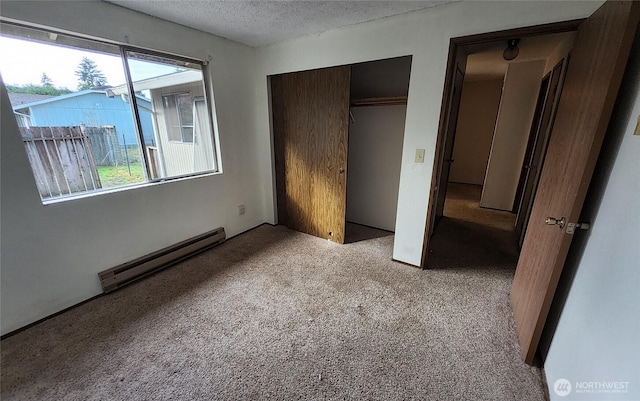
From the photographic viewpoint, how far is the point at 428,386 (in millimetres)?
1355

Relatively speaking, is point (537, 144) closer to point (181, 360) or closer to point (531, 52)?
point (531, 52)

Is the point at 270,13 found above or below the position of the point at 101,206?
above

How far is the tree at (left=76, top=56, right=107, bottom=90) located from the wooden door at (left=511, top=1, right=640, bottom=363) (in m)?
3.22

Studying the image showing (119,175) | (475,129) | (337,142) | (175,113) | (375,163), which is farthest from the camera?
(475,129)

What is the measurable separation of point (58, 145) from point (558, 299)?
3.55 m

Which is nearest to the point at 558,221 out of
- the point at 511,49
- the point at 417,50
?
the point at 417,50

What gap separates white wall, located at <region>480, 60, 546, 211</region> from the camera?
3.67 metres

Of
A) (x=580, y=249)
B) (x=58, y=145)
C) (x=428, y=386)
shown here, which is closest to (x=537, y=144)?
(x=580, y=249)

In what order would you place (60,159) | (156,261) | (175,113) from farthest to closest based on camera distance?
(175,113) → (156,261) → (60,159)

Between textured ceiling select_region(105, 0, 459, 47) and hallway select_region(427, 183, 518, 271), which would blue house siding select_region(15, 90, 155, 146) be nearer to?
textured ceiling select_region(105, 0, 459, 47)

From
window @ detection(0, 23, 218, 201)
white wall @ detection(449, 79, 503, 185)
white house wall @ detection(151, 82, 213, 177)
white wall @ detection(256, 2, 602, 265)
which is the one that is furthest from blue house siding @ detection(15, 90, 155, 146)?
white wall @ detection(449, 79, 503, 185)

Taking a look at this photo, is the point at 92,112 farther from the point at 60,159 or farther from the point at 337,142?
the point at 337,142

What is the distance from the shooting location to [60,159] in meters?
1.84

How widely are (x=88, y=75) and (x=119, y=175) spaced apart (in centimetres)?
81
